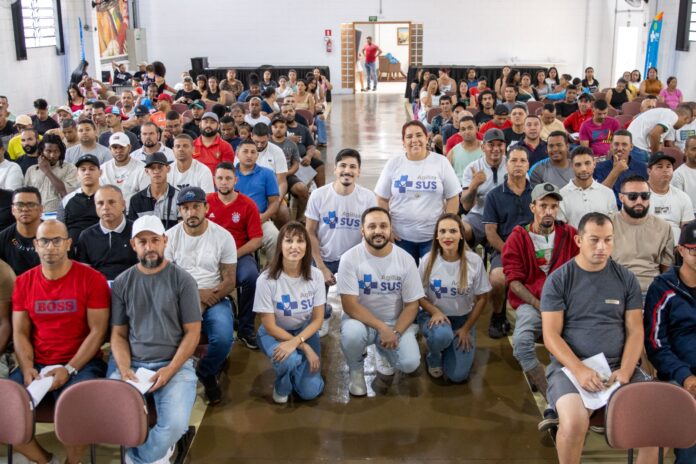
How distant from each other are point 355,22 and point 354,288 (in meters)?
19.7

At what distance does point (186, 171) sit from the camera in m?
6.17

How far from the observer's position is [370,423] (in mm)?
4164

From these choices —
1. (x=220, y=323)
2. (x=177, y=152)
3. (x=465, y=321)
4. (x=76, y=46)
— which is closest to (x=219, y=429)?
(x=220, y=323)

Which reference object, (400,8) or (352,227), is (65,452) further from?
(400,8)

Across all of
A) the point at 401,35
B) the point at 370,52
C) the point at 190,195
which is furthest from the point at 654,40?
the point at 190,195

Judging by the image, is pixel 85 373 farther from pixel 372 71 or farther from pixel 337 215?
pixel 372 71

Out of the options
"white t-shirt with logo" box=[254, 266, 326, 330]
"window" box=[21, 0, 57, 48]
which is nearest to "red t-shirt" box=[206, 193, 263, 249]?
"white t-shirt with logo" box=[254, 266, 326, 330]

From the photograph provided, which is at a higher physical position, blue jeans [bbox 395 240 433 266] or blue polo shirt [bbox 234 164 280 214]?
blue polo shirt [bbox 234 164 280 214]

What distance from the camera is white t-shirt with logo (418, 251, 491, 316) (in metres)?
4.70

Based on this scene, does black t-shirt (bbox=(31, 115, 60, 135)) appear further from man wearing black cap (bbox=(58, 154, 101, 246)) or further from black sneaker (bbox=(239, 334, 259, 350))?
black sneaker (bbox=(239, 334, 259, 350))

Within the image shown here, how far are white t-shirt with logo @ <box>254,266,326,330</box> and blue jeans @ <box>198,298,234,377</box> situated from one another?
0.23 m

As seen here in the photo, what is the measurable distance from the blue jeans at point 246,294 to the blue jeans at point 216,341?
0.64 metres

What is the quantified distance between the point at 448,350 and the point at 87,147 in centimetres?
427

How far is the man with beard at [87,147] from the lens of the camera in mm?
6840
